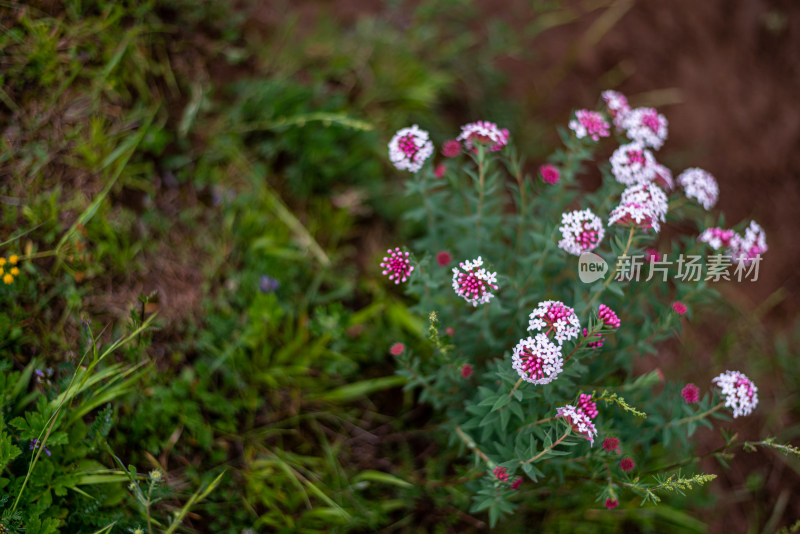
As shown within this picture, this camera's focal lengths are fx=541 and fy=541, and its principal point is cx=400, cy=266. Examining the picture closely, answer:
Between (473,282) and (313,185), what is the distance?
206cm

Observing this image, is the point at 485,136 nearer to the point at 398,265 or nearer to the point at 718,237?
the point at 398,265

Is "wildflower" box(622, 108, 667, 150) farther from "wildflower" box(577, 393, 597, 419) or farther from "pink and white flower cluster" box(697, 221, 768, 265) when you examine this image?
"wildflower" box(577, 393, 597, 419)

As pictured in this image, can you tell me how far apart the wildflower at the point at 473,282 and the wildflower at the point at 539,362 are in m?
0.26

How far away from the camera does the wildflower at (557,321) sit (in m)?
2.07

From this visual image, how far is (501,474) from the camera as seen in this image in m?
2.18

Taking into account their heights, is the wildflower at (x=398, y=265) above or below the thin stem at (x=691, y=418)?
above

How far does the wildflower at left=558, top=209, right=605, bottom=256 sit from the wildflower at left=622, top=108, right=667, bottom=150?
0.63m

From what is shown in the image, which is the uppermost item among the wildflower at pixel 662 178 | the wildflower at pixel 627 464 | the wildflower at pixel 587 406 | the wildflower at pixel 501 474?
the wildflower at pixel 662 178

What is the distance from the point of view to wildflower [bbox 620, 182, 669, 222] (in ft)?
7.45

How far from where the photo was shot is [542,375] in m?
2.03

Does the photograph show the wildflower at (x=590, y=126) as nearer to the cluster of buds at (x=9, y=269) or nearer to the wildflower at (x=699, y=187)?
the wildflower at (x=699, y=187)

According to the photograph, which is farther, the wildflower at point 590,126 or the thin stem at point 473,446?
the wildflower at point 590,126

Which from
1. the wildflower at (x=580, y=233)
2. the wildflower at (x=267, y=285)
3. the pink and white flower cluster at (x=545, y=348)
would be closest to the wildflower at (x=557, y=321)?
the pink and white flower cluster at (x=545, y=348)

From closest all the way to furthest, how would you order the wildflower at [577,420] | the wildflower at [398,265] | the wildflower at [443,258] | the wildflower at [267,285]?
the wildflower at [577,420] < the wildflower at [398,265] < the wildflower at [443,258] < the wildflower at [267,285]
